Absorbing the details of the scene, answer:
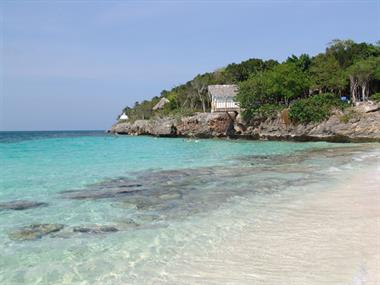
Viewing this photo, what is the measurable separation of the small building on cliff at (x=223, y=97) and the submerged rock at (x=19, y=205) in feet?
146

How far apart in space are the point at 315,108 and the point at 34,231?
39612 millimetres

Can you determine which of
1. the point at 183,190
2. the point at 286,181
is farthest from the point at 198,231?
the point at 286,181

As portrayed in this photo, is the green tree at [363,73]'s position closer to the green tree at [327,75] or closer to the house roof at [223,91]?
the green tree at [327,75]

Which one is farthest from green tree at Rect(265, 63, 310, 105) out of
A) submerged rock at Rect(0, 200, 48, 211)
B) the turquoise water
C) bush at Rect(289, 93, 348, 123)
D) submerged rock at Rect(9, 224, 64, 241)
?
submerged rock at Rect(9, 224, 64, 241)

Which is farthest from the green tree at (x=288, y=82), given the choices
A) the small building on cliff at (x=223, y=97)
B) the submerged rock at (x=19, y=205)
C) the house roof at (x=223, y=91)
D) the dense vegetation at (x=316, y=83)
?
the submerged rock at (x=19, y=205)

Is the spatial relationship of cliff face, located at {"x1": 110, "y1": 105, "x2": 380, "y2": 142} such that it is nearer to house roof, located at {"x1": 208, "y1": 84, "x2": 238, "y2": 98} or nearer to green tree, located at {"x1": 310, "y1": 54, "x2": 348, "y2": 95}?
house roof, located at {"x1": 208, "y1": 84, "x2": 238, "y2": 98}

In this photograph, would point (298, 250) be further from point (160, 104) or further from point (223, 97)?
point (160, 104)

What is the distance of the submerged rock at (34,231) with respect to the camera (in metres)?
6.38

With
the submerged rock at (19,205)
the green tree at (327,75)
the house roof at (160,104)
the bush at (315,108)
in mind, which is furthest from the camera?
the house roof at (160,104)

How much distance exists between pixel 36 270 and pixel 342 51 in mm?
50675

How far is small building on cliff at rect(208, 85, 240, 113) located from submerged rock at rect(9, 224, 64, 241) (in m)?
46.5

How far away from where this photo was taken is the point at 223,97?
52.8m

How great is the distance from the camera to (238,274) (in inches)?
179

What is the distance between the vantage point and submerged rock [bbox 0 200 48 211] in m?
8.77
